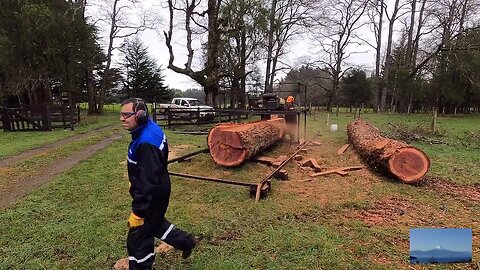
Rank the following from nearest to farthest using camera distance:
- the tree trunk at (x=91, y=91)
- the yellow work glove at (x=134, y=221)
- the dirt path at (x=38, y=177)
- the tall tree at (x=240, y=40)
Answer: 1. the yellow work glove at (x=134, y=221)
2. the dirt path at (x=38, y=177)
3. the tall tree at (x=240, y=40)
4. the tree trunk at (x=91, y=91)

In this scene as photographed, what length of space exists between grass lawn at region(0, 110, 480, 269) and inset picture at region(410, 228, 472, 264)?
2.21 ft

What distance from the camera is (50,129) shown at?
587 inches

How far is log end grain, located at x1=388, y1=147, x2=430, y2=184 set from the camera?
5.85 m

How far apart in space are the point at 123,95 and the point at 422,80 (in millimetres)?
32671

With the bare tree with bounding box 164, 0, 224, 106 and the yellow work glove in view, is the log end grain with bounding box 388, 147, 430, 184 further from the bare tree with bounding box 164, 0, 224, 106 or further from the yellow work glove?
the bare tree with bounding box 164, 0, 224, 106

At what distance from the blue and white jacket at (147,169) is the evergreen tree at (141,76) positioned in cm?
3757

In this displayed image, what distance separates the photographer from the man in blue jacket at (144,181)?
2.63 m

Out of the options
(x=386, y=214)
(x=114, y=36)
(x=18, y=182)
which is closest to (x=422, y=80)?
(x=114, y=36)

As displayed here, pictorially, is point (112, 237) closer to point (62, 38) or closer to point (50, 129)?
point (50, 129)

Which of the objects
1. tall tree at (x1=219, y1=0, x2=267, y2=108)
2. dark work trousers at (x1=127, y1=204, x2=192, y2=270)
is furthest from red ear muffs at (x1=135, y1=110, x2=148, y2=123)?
tall tree at (x1=219, y1=0, x2=267, y2=108)

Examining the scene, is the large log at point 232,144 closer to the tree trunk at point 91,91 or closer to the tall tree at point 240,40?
the tall tree at point 240,40

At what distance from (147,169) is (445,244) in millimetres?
2376

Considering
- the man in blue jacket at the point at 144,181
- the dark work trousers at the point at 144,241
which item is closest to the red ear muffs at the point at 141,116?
the man in blue jacket at the point at 144,181

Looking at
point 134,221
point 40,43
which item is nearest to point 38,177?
point 134,221
